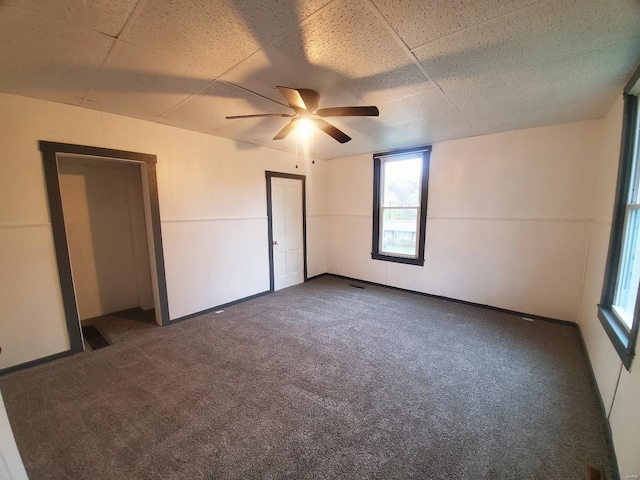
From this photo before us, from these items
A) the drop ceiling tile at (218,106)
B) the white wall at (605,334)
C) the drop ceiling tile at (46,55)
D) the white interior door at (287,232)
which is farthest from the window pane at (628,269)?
the white interior door at (287,232)

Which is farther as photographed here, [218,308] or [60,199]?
[218,308]

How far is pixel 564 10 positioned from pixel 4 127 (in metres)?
4.21

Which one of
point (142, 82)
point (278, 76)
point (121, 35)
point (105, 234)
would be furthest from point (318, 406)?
point (105, 234)

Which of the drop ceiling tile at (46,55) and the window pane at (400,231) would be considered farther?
the window pane at (400,231)

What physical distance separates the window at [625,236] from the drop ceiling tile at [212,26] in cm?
255

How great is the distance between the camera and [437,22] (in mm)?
1416

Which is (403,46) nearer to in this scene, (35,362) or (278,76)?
(278,76)

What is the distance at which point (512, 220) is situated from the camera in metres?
3.34

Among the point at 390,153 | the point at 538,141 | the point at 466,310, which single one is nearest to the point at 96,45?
the point at 390,153

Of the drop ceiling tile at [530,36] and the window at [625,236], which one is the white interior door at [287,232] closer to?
the drop ceiling tile at [530,36]

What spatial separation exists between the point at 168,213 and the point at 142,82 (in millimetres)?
1552

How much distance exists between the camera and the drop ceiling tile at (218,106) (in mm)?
2232

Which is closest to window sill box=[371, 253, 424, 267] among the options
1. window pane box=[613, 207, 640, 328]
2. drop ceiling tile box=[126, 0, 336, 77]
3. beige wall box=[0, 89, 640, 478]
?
beige wall box=[0, 89, 640, 478]

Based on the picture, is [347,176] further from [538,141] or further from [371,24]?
[371,24]
